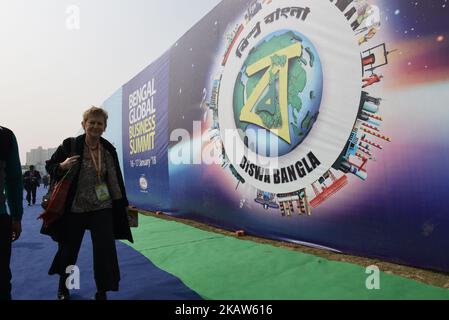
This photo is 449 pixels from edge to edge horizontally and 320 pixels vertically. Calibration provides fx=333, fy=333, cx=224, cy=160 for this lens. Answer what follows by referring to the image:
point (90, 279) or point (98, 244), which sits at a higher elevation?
point (98, 244)

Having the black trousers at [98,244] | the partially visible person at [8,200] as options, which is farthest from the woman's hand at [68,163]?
the partially visible person at [8,200]

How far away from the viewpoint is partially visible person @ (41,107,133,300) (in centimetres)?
235

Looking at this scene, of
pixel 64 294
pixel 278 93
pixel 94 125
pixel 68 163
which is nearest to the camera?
pixel 68 163

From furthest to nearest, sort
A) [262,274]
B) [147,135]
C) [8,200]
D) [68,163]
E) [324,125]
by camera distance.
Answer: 1. [147,135]
2. [324,125]
3. [262,274]
4. [68,163]
5. [8,200]

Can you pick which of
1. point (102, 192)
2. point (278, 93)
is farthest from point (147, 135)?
point (102, 192)

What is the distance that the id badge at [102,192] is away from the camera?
2.36m

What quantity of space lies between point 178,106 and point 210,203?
7.55ft

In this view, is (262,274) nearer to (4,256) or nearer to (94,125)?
(94,125)

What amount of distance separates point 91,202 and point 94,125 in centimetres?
55

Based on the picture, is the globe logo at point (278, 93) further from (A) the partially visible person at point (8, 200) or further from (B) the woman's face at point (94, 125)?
(A) the partially visible person at point (8, 200)

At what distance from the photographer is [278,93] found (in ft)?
13.9

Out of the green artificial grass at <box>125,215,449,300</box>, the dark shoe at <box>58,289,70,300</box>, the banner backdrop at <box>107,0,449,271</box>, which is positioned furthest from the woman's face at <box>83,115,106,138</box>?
the banner backdrop at <box>107,0,449,271</box>

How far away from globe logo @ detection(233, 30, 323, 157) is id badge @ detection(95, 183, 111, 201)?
94.0 inches
